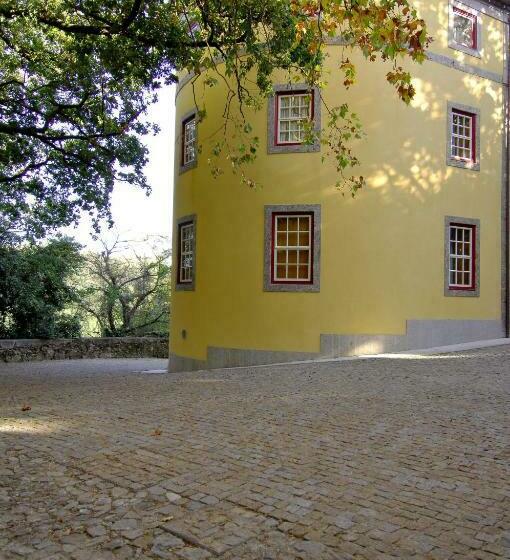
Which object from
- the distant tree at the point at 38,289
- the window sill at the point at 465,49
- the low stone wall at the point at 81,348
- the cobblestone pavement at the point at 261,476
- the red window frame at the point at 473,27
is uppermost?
the red window frame at the point at 473,27

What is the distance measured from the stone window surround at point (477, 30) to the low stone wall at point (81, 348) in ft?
56.8

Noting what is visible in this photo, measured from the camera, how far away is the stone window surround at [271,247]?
12.7 metres

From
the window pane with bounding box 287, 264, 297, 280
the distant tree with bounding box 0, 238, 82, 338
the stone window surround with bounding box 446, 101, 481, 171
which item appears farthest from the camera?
the distant tree with bounding box 0, 238, 82, 338

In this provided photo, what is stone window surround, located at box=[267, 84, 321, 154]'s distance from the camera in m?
12.8

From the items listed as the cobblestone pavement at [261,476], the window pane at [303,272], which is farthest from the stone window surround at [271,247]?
the cobblestone pavement at [261,476]

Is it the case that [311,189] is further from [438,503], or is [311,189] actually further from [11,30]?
[438,503]

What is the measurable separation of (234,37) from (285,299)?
19.9 feet

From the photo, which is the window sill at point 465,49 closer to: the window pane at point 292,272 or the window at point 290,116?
the window at point 290,116

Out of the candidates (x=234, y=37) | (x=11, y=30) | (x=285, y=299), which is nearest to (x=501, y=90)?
(x=285, y=299)

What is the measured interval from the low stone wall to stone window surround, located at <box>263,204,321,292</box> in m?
12.1

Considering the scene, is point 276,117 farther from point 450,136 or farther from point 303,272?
point 450,136

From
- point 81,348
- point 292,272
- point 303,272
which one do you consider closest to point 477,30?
point 303,272

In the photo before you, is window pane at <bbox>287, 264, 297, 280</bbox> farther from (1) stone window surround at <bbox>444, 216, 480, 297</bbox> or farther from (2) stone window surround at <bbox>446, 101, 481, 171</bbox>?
(2) stone window surround at <bbox>446, 101, 481, 171</bbox>

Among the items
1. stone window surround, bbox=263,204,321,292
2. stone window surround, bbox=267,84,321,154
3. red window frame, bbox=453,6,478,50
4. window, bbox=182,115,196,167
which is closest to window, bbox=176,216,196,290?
window, bbox=182,115,196,167
